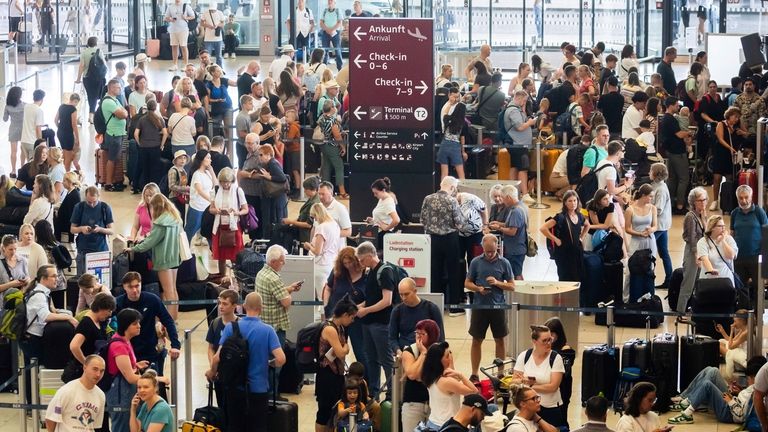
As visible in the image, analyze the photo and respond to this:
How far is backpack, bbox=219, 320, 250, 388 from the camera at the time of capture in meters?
12.2

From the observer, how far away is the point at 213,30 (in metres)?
38.8

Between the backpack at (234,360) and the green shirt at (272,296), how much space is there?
1.60m

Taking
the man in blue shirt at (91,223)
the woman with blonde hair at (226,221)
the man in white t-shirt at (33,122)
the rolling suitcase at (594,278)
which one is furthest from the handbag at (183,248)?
the man in white t-shirt at (33,122)

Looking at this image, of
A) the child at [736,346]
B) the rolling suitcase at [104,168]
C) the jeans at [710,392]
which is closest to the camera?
the jeans at [710,392]

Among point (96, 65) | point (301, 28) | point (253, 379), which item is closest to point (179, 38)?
point (301, 28)

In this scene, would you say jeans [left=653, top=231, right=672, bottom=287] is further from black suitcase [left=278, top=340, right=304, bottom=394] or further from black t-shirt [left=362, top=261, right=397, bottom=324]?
black suitcase [left=278, top=340, right=304, bottom=394]

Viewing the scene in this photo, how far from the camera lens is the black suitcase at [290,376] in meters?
14.1

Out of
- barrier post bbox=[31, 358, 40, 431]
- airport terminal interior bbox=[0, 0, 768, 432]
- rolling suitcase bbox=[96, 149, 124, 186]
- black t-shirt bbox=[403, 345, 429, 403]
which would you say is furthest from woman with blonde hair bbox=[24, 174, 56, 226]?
airport terminal interior bbox=[0, 0, 768, 432]

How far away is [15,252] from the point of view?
47.9 feet

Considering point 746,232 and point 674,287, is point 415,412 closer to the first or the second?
point 674,287

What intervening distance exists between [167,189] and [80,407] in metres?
9.12

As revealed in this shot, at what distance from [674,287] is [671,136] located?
5389 millimetres

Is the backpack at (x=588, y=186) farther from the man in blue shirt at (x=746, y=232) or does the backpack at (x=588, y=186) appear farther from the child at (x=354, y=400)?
the child at (x=354, y=400)

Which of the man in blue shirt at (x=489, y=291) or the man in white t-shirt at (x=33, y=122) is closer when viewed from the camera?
the man in blue shirt at (x=489, y=291)
